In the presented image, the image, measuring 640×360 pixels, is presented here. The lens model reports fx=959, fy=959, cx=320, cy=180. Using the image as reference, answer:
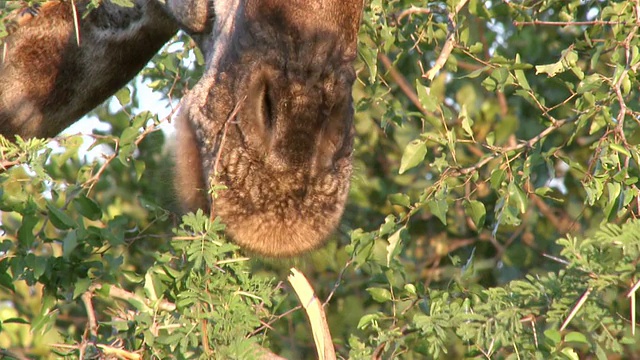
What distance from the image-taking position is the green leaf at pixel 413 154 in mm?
2584

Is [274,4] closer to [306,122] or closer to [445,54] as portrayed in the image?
[306,122]

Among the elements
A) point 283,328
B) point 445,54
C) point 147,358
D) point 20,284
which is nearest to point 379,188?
point 283,328

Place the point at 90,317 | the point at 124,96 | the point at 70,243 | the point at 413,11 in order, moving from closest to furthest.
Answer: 1. the point at 70,243
2. the point at 90,317
3. the point at 413,11
4. the point at 124,96

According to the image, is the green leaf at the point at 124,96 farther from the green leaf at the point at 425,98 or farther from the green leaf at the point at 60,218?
the green leaf at the point at 425,98

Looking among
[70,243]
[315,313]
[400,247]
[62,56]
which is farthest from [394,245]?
[62,56]

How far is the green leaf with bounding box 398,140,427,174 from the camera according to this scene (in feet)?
8.48

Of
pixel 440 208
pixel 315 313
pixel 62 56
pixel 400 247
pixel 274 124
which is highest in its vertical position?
pixel 274 124

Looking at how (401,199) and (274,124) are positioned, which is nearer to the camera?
(274,124)

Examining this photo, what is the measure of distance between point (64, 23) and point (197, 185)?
797mm

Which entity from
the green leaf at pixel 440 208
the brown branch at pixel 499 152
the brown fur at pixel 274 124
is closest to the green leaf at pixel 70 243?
the brown fur at pixel 274 124

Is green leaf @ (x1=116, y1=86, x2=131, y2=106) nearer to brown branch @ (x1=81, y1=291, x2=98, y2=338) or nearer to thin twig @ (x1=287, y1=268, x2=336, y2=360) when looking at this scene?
brown branch @ (x1=81, y1=291, x2=98, y2=338)

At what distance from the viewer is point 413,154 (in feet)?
8.50

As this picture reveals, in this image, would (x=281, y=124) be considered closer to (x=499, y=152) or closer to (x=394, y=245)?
(x=394, y=245)

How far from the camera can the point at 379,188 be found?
165 inches
